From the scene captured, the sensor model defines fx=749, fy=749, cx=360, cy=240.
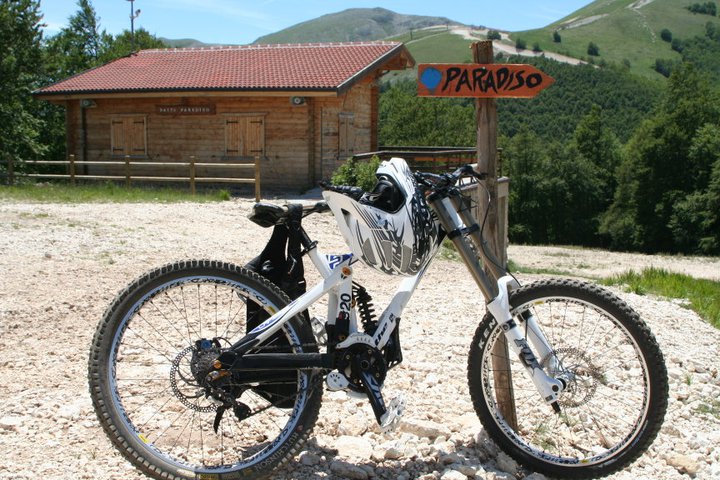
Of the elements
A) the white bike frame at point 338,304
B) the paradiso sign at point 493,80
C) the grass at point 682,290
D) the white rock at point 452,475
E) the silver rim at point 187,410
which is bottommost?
the grass at point 682,290

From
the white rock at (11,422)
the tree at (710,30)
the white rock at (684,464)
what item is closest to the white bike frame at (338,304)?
the white rock at (11,422)

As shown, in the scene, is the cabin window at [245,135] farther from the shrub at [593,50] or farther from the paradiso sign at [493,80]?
the shrub at [593,50]

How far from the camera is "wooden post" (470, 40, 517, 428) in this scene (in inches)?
143

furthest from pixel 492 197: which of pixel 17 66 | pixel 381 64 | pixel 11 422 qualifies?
pixel 17 66

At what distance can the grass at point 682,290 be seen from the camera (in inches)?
305

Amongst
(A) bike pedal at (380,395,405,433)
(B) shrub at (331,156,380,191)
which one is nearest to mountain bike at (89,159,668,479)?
(A) bike pedal at (380,395,405,433)

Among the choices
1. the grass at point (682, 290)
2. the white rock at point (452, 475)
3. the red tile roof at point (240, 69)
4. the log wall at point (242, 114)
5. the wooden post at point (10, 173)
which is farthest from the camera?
the log wall at point (242, 114)

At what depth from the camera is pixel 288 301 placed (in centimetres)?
327

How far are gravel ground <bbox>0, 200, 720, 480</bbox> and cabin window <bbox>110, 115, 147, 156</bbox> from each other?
48.4 feet

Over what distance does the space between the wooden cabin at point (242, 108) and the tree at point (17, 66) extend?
1.10m

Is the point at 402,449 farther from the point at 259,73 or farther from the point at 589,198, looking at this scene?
the point at 589,198

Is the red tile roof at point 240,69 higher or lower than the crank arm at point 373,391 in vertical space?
higher

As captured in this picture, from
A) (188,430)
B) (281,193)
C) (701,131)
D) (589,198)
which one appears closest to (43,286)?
(188,430)

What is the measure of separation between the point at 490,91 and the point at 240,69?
2151cm
